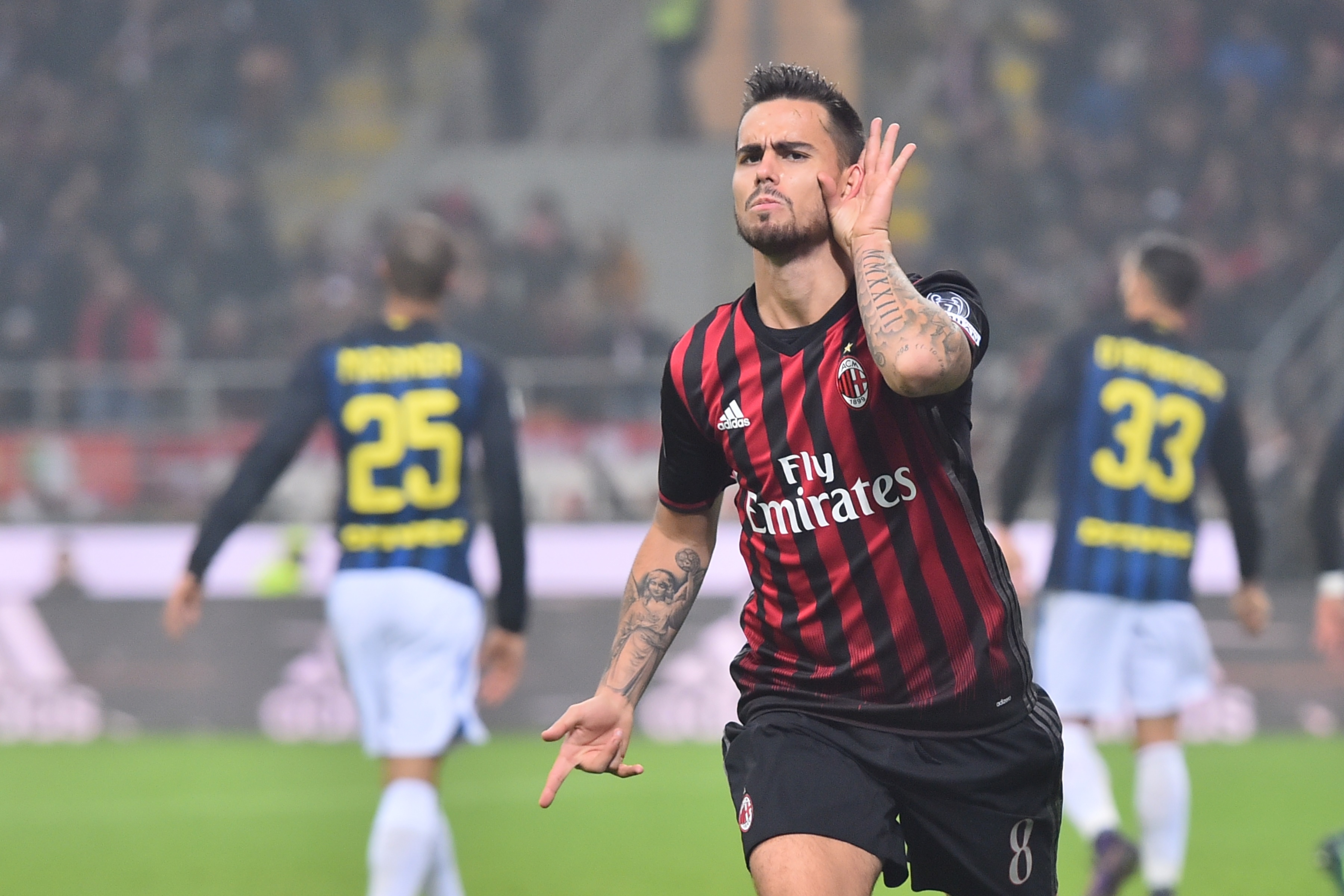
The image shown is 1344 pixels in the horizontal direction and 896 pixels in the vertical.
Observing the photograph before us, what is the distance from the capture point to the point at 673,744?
1122 centimetres

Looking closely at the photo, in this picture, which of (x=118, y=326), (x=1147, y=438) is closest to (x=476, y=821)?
(x=1147, y=438)

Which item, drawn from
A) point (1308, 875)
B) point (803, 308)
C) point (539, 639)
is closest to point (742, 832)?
point (803, 308)

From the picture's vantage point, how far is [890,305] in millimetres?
3053

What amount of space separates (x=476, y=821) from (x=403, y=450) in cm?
354

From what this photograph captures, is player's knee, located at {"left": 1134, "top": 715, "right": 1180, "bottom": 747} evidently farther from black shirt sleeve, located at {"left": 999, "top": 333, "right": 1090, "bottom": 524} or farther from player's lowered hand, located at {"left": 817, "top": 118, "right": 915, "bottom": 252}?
player's lowered hand, located at {"left": 817, "top": 118, "right": 915, "bottom": 252}

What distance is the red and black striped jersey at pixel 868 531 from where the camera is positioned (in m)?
3.29

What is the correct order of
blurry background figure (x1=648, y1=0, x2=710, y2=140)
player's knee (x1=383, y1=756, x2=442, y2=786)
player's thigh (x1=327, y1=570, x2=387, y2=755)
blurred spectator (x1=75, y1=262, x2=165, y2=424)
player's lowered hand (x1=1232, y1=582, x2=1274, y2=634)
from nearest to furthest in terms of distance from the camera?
1. player's knee (x1=383, y1=756, x2=442, y2=786)
2. player's thigh (x1=327, y1=570, x2=387, y2=755)
3. player's lowered hand (x1=1232, y1=582, x2=1274, y2=634)
4. blurred spectator (x1=75, y1=262, x2=165, y2=424)
5. blurry background figure (x1=648, y1=0, x2=710, y2=140)

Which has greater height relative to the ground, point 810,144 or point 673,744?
point 810,144

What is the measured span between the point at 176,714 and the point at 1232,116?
36.9ft

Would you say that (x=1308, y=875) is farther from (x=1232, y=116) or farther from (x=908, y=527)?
(x=1232, y=116)

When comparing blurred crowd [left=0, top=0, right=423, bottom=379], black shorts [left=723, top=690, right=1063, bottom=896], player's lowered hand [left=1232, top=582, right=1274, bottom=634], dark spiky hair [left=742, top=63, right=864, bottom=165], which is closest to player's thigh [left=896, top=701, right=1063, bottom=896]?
black shorts [left=723, top=690, right=1063, bottom=896]

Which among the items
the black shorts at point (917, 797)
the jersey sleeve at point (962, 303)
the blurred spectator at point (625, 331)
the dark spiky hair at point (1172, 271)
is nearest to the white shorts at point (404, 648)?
the black shorts at point (917, 797)

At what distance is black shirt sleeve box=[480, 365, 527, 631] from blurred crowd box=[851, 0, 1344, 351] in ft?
33.0

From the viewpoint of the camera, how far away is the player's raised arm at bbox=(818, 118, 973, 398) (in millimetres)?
3002
